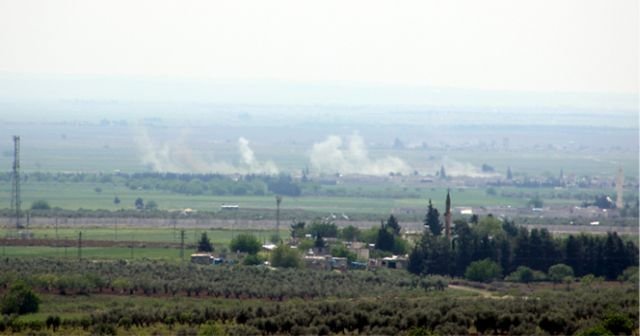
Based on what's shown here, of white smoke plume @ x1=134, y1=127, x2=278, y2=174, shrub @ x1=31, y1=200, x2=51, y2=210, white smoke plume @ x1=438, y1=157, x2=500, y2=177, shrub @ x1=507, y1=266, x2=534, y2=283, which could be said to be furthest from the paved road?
white smoke plume @ x1=438, y1=157, x2=500, y2=177

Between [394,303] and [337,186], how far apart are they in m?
53.2

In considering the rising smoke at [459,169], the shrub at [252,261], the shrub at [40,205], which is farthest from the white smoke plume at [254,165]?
the shrub at [252,261]

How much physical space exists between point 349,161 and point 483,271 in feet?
215

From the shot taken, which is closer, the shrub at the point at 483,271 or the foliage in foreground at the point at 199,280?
the foliage in foreground at the point at 199,280

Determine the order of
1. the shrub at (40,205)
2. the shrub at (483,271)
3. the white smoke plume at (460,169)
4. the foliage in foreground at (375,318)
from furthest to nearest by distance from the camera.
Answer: the white smoke plume at (460,169) < the shrub at (40,205) < the shrub at (483,271) < the foliage in foreground at (375,318)

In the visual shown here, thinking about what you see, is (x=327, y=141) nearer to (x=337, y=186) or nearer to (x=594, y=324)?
(x=337, y=186)

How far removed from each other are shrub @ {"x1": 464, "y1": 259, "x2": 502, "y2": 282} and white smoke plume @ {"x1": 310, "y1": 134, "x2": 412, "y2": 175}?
5573cm

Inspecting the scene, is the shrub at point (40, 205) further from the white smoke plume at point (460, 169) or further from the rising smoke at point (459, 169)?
the rising smoke at point (459, 169)

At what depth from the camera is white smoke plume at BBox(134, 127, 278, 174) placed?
92.5 metres

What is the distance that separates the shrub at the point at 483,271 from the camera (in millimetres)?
38969

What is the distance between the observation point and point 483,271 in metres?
39.1

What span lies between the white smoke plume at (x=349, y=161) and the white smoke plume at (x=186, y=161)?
392cm

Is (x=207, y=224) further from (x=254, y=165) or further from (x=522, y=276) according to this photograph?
(x=254, y=165)

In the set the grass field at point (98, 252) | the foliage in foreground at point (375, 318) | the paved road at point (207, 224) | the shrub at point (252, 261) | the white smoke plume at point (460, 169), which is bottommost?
the foliage in foreground at point (375, 318)
